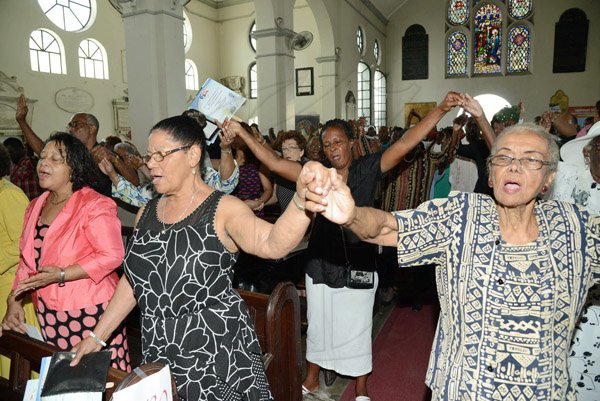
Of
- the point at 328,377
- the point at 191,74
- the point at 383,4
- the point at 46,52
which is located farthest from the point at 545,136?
the point at 383,4

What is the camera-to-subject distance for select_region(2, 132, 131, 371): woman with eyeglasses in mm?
2086

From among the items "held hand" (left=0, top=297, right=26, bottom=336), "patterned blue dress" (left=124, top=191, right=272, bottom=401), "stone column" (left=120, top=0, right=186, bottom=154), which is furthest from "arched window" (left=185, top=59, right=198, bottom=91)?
"patterned blue dress" (left=124, top=191, right=272, bottom=401)

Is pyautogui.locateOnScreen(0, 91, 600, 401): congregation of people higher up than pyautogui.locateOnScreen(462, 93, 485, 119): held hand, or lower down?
lower down

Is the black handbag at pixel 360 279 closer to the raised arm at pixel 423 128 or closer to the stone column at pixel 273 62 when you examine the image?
the raised arm at pixel 423 128

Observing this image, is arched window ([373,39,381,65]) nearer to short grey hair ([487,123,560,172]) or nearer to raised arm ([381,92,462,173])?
raised arm ([381,92,462,173])

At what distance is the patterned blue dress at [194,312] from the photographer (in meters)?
1.55

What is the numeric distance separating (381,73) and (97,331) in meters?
18.5

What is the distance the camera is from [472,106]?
2.21m

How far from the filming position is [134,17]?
5168 mm

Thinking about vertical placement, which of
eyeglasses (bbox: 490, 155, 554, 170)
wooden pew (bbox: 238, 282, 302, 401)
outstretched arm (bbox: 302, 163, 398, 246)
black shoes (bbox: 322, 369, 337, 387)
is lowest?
black shoes (bbox: 322, 369, 337, 387)

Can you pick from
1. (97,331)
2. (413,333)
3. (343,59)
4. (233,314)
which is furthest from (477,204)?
(343,59)

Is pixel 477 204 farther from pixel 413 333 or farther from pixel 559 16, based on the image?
pixel 559 16

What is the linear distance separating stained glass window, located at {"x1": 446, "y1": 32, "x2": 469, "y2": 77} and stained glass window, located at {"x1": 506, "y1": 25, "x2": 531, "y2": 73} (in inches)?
68.2

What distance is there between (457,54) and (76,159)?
18.9 metres
